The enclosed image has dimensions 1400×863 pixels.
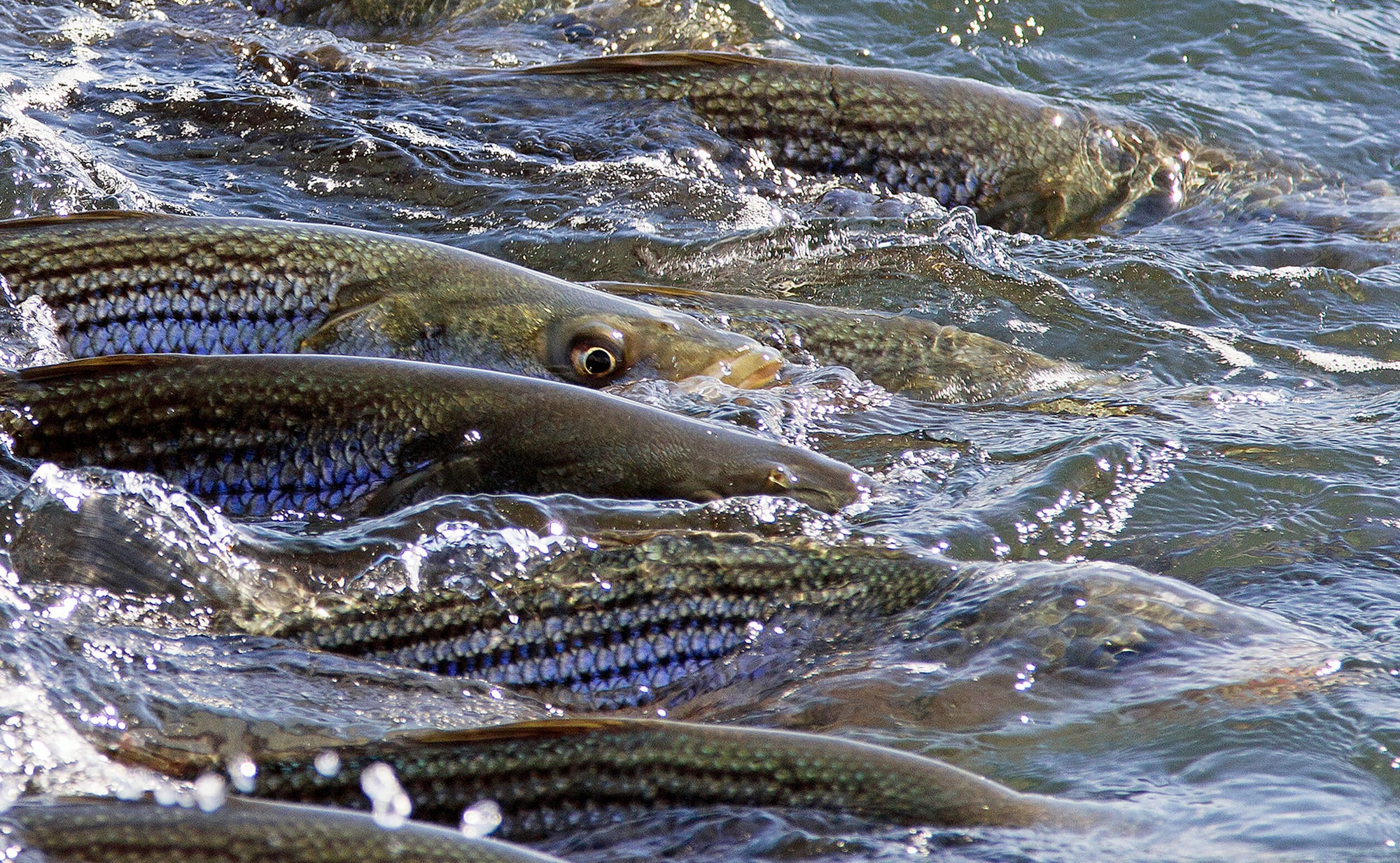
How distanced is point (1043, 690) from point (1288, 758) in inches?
20.3

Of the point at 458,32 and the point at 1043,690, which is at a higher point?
the point at 458,32

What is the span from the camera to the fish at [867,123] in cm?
650

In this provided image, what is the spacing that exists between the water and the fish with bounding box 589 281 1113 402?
17 centimetres

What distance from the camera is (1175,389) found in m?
5.14

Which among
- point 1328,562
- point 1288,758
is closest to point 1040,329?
point 1328,562

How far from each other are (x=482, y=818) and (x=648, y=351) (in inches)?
89.7

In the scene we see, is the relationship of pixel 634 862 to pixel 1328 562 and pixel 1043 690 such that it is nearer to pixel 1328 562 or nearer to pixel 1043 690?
pixel 1043 690

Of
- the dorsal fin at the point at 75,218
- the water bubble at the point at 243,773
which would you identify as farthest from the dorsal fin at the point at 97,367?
the water bubble at the point at 243,773

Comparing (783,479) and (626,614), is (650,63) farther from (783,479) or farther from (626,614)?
(626,614)

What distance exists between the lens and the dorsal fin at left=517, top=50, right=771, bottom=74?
6.50m

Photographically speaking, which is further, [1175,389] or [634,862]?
[1175,389]

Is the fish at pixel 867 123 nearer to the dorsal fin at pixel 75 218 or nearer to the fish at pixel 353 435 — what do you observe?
the dorsal fin at pixel 75 218

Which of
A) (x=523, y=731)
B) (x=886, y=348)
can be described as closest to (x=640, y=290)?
(x=886, y=348)

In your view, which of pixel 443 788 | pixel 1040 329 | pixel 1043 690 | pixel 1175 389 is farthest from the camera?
pixel 1040 329
